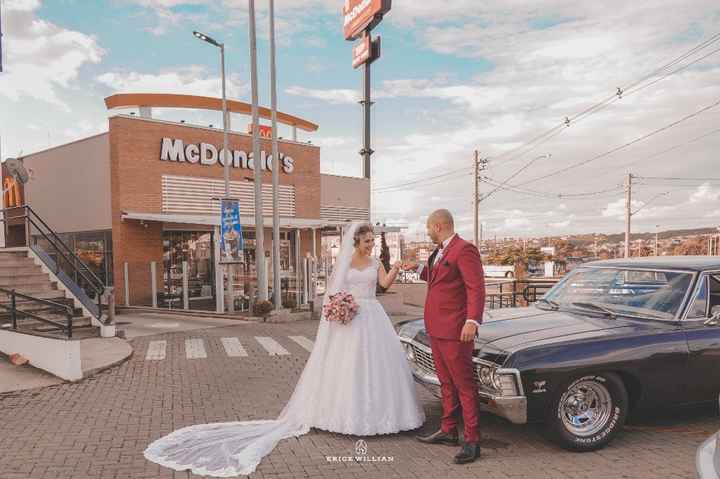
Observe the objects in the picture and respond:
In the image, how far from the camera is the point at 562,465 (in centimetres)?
439

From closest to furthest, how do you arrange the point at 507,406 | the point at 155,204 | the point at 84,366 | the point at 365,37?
1. the point at 507,406
2. the point at 84,366
3. the point at 155,204
4. the point at 365,37

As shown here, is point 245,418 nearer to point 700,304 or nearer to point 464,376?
point 464,376

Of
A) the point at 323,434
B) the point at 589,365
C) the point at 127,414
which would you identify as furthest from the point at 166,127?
the point at 589,365

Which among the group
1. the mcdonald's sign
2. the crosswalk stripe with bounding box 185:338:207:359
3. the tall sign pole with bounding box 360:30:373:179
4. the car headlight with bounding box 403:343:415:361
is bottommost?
the crosswalk stripe with bounding box 185:338:207:359

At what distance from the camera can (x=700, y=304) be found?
506 cm

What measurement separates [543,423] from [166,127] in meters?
19.8

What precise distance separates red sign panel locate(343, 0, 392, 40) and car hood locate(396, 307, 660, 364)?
27840 millimetres

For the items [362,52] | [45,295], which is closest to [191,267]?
[45,295]

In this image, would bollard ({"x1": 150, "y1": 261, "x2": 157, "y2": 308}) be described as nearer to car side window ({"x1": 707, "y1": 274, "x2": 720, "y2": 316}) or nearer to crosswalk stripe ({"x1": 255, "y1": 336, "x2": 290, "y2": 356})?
crosswalk stripe ({"x1": 255, "y1": 336, "x2": 290, "y2": 356})

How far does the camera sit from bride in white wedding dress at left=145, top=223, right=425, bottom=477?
492 cm

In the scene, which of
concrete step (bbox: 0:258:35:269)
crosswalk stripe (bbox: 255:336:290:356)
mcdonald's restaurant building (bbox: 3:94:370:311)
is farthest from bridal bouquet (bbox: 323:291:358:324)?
mcdonald's restaurant building (bbox: 3:94:370:311)

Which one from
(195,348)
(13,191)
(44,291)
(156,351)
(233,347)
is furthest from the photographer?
(13,191)

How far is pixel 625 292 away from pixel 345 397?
3167 millimetres

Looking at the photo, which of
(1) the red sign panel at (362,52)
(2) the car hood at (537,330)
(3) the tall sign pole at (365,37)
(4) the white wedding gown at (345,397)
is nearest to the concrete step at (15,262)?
(4) the white wedding gown at (345,397)
